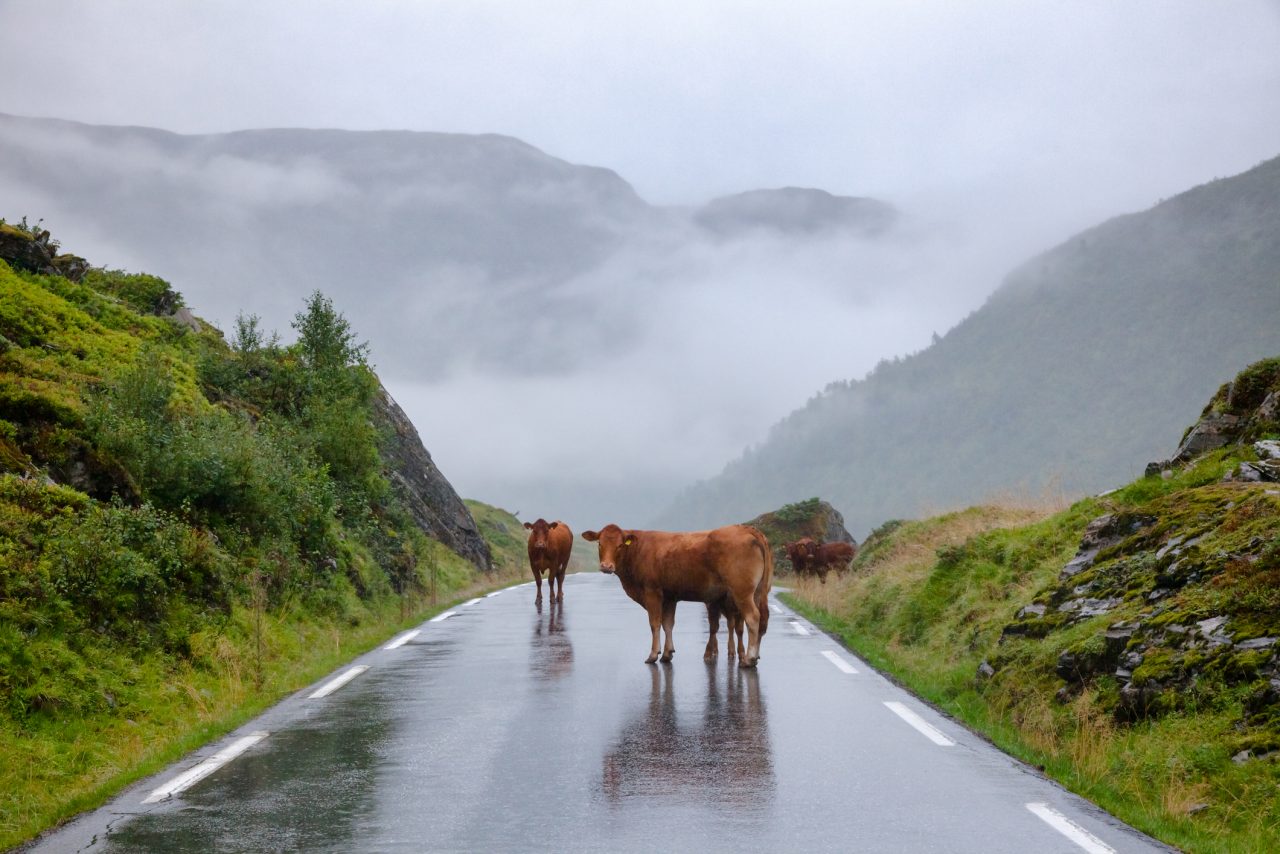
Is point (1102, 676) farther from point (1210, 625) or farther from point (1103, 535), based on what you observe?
point (1103, 535)

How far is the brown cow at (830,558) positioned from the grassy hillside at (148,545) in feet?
36.9

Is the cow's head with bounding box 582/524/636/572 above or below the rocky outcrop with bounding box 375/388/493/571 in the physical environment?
below

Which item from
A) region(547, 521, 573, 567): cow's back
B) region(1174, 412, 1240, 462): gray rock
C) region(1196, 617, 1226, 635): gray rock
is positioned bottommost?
region(1196, 617, 1226, 635): gray rock

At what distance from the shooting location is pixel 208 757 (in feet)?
29.3

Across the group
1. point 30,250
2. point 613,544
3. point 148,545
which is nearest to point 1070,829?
point 613,544

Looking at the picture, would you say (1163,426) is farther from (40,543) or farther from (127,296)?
(40,543)

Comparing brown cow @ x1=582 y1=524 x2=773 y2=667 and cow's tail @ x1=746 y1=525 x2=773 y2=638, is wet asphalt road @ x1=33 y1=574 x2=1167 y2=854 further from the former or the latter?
cow's tail @ x1=746 y1=525 x2=773 y2=638

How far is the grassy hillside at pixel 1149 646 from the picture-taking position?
24.8 ft

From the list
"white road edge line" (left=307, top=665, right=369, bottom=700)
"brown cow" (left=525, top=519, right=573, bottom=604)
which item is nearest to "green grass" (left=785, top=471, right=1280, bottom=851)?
"white road edge line" (left=307, top=665, right=369, bottom=700)

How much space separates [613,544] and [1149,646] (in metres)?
6.98

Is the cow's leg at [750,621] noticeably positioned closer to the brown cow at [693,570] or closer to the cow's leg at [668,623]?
the brown cow at [693,570]

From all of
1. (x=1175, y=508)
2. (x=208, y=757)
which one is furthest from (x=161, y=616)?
(x=1175, y=508)

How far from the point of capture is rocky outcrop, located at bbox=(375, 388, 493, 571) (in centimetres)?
4034

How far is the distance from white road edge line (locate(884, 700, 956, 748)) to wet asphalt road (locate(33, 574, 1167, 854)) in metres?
0.05
